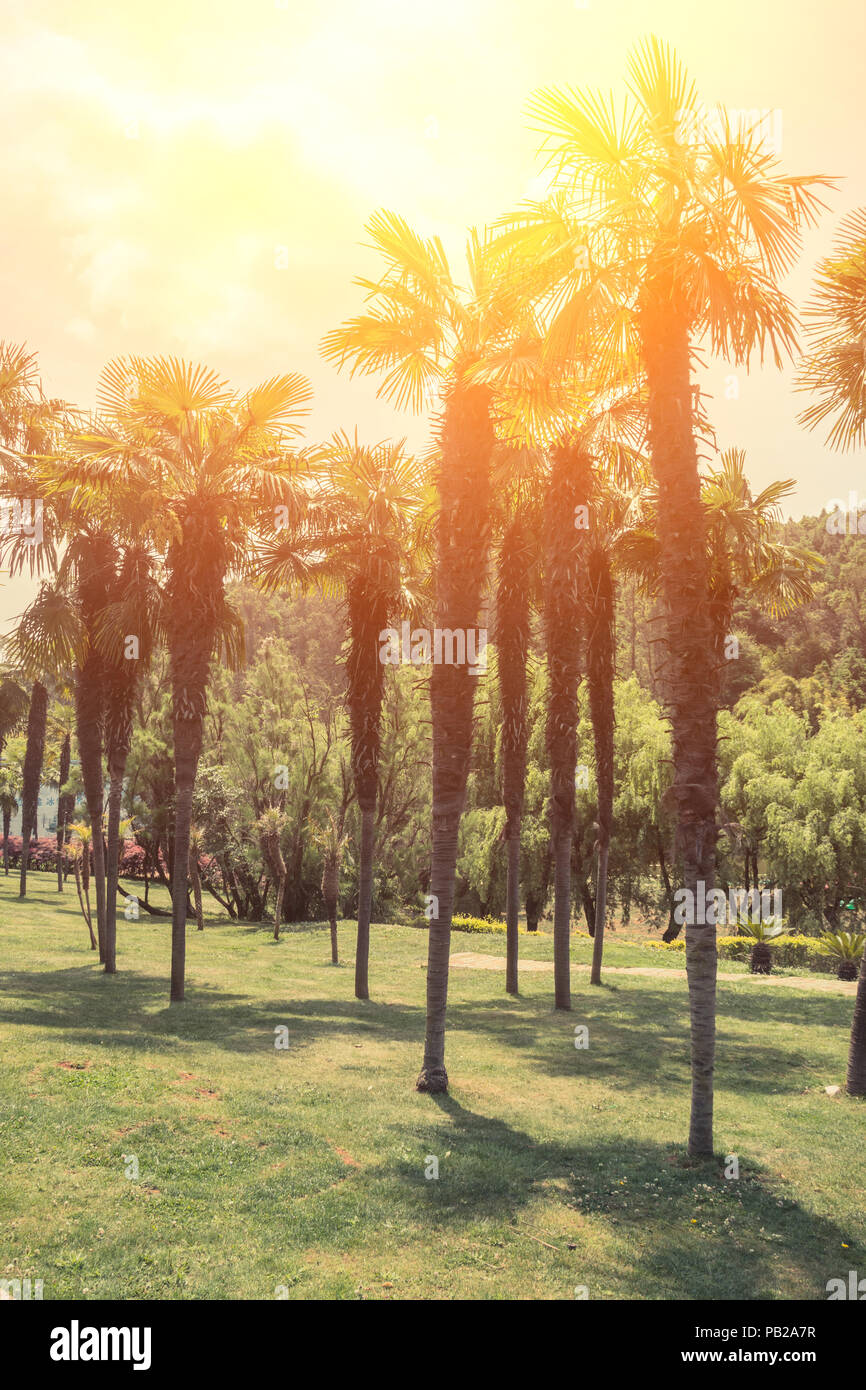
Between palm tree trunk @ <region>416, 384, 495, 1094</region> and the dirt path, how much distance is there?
1153 centimetres

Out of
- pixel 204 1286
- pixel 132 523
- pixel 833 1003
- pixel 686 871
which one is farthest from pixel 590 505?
pixel 204 1286

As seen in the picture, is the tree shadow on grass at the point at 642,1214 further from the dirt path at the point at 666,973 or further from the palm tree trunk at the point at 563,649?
the dirt path at the point at 666,973

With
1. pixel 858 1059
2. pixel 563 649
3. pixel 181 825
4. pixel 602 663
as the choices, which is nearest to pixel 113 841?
pixel 181 825

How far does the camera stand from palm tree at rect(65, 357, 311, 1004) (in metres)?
15.6

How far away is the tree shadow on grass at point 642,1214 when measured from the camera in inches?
243

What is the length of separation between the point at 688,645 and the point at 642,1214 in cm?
508

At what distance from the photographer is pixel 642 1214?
7.29 m

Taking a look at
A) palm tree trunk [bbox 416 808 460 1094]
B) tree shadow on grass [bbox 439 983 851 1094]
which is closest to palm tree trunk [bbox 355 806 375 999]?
tree shadow on grass [bbox 439 983 851 1094]

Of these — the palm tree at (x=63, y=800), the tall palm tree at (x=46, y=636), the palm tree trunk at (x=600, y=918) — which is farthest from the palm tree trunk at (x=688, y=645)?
the palm tree at (x=63, y=800)

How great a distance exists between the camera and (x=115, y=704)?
18203 mm

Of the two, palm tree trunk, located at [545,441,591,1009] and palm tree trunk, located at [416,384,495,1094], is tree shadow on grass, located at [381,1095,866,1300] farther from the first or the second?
palm tree trunk, located at [545,441,591,1009]

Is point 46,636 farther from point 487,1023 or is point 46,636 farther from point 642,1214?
point 642,1214

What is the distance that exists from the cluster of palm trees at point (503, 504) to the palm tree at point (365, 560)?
0.06m
